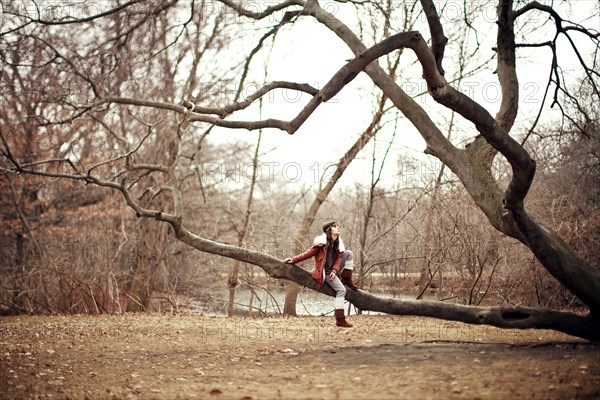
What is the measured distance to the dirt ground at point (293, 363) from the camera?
5359mm

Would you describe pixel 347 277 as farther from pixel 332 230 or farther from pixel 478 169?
pixel 478 169

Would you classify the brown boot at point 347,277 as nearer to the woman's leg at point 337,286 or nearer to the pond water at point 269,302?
the woman's leg at point 337,286

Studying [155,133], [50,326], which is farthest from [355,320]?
[155,133]

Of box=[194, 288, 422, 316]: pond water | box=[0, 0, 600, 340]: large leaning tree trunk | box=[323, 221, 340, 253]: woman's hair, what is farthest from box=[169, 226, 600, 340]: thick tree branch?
box=[194, 288, 422, 316]: pond water

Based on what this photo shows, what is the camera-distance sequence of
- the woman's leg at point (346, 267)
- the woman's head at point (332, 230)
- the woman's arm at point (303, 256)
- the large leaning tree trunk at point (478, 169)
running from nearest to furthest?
the large leaning tree trunk at point (478, 169), the woman's arm at point (303, 256), the woman's head at point (332, 230), the woman's leg at point (346, 267)

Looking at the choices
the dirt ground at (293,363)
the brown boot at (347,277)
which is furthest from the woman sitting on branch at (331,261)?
the dirt ground at (293,363)

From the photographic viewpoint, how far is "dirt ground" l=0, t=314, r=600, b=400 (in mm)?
5359

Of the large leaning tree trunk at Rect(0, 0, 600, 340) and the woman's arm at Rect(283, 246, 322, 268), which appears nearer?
the large leaning tree trunk at Rect(0, 0, 600, 340)

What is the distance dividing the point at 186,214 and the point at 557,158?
12.3m

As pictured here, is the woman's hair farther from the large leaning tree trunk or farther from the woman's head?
the large leaning tree trunk

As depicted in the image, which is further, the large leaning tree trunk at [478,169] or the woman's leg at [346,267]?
the woman's leg at [346,267]

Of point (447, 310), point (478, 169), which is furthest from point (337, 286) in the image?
point (478, 169)

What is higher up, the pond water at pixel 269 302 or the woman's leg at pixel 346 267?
the woman's leg at pixel 346 267

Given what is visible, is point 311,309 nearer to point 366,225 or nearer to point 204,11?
point 366,225
